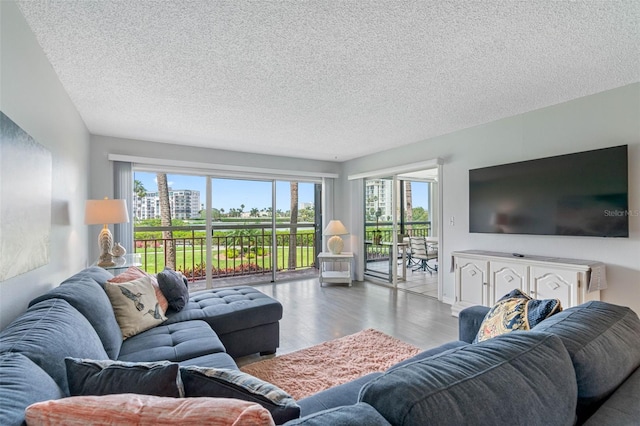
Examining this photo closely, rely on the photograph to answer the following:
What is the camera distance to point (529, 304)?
1437mm

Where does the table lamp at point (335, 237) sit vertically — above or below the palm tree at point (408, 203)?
below

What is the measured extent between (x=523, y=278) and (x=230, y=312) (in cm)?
288

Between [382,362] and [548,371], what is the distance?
6.12 feet

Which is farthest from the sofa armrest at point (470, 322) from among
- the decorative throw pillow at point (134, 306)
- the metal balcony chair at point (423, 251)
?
the metal balcony chair at point (423, 251)

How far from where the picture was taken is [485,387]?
72 centimetres

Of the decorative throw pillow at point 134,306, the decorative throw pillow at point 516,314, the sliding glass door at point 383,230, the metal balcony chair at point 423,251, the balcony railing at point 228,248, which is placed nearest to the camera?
the decorative throw pillow at point 516,314

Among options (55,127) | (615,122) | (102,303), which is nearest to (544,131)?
(615,122)

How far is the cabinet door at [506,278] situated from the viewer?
10.0ft

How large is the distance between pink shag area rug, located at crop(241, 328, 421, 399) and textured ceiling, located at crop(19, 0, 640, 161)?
2352 millimetres

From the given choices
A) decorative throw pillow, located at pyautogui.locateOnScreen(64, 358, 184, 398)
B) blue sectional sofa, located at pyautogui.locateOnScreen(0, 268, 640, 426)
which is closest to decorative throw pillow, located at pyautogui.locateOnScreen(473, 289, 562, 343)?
blue sectional sofa, located at pyautogui.locateOnScreen(0, 268, 640, 426)

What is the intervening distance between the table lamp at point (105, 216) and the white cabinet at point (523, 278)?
12.6ft

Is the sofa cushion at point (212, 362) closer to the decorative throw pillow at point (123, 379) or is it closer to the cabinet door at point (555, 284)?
the decorative throw pillow at point (123, 379)

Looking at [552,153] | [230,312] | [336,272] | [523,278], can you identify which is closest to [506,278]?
[523,278]

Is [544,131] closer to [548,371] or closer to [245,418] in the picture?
[548,371]
